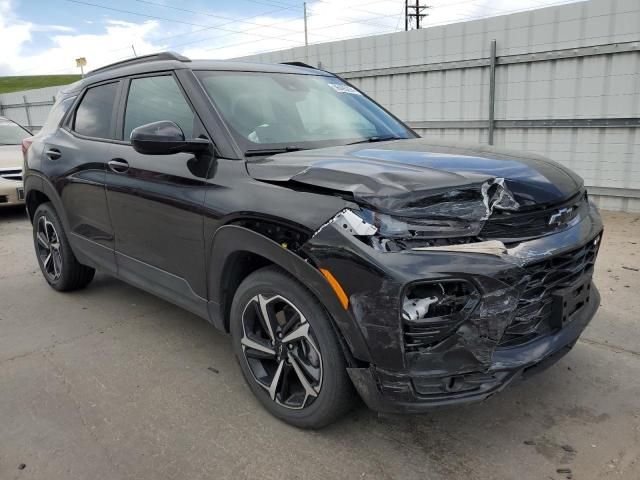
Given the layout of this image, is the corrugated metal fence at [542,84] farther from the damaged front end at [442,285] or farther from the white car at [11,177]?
the white car at [11,177]

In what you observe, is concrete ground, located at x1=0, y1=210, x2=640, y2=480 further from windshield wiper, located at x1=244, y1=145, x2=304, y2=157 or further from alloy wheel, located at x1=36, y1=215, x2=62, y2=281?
windshield wiper, located at x1=244, y1=145, x2=304, y2=157

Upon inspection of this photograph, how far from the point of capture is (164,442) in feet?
8.21

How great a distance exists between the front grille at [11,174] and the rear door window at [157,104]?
5557 mm

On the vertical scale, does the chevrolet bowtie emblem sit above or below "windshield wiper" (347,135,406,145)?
below

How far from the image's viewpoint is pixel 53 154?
422 cm

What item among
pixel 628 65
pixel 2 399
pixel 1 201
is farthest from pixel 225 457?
pixel 1 201

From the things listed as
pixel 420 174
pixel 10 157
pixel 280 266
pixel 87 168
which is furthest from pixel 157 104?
pixel 10 157

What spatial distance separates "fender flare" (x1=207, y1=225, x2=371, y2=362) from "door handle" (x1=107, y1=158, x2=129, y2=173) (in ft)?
3.51

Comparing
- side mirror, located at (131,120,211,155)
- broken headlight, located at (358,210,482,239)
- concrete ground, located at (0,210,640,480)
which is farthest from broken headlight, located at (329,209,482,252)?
side mirror, located at (131,120,211,155)

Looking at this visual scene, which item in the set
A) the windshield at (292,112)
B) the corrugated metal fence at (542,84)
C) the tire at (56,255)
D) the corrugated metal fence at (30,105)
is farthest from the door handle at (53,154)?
the corrugated metal fence at (30,105)

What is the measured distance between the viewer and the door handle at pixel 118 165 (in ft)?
11.0

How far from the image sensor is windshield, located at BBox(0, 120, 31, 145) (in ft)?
30.7

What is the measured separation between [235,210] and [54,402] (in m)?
1.53

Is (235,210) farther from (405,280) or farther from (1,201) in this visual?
(1,201)
